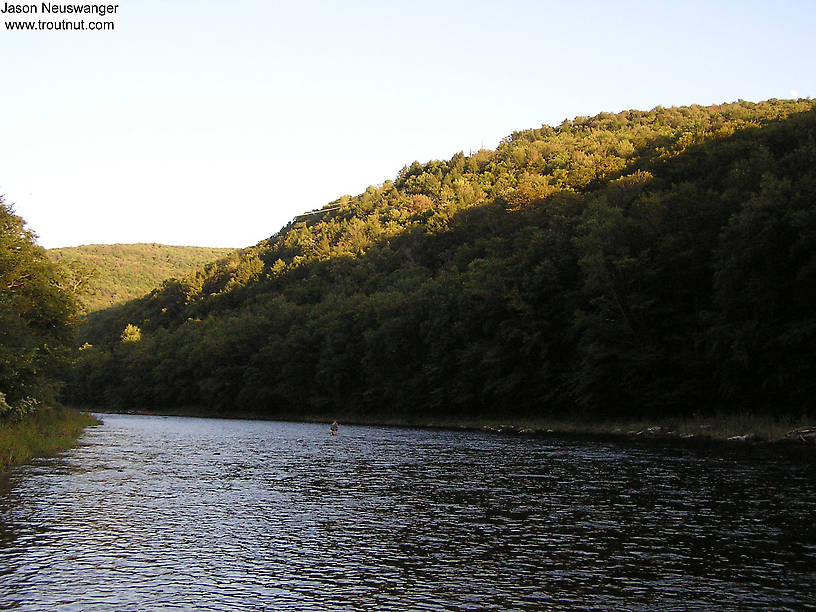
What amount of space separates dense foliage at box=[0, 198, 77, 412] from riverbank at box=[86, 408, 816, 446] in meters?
41.2

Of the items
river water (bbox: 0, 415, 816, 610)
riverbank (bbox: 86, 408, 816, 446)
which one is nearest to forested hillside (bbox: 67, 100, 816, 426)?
riverbank (bbox: 86, 408, 816, 446)

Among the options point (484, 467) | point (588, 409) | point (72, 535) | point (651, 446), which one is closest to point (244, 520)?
point (72, 535)

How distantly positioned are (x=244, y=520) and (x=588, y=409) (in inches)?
2248

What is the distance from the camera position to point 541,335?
8119 centimetres

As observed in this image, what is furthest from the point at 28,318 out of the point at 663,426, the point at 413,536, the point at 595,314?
the point at 663,426

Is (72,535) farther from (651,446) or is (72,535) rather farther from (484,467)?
(651,446)

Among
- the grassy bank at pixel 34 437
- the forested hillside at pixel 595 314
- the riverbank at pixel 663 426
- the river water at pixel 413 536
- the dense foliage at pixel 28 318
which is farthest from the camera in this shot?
the forested hillside at pixel 595 314

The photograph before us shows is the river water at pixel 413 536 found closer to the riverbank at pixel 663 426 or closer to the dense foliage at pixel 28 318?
the dense foliage at pixel 28 318

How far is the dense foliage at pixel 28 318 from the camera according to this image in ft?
150

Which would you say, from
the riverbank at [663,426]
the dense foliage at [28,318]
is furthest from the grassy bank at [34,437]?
the riverbank at [663,426]

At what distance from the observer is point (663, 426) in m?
62.2

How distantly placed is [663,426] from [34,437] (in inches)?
1891

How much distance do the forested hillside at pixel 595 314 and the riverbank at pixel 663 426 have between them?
2.45 meters

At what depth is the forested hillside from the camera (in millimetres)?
55531
